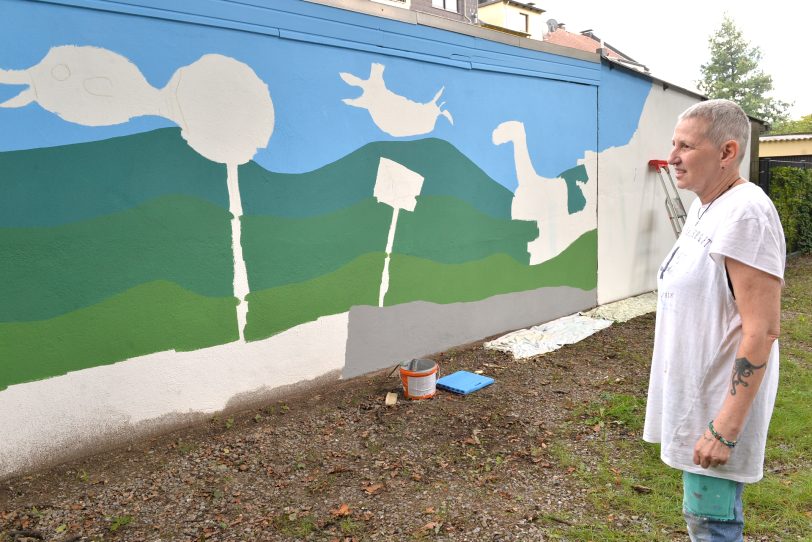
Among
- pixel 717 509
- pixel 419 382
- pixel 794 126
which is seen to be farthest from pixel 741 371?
pixel 794 126

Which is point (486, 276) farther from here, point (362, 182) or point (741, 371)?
point (741, 371)

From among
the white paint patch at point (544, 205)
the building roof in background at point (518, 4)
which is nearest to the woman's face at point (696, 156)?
the white paint patch at point (544, 205)

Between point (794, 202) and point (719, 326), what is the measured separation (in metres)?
11.8

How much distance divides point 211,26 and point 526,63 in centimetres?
362

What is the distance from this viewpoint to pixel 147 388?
3871 millimetres

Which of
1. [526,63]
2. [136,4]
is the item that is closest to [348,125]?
[136,4]

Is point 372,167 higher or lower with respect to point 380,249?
higher

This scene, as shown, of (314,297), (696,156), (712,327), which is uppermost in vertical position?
(696,156)

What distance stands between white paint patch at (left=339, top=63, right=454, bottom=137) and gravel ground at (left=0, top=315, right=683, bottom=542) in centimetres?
237

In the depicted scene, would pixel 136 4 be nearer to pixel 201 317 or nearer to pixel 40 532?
pixel 201 317

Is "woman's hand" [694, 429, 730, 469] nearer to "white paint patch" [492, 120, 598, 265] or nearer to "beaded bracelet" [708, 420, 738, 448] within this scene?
"beaded bracelet" [708, 420, 738, 448]

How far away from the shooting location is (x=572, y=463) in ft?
11.7

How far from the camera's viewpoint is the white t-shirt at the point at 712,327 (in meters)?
1.59

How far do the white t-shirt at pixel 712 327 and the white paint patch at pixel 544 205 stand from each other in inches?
176
